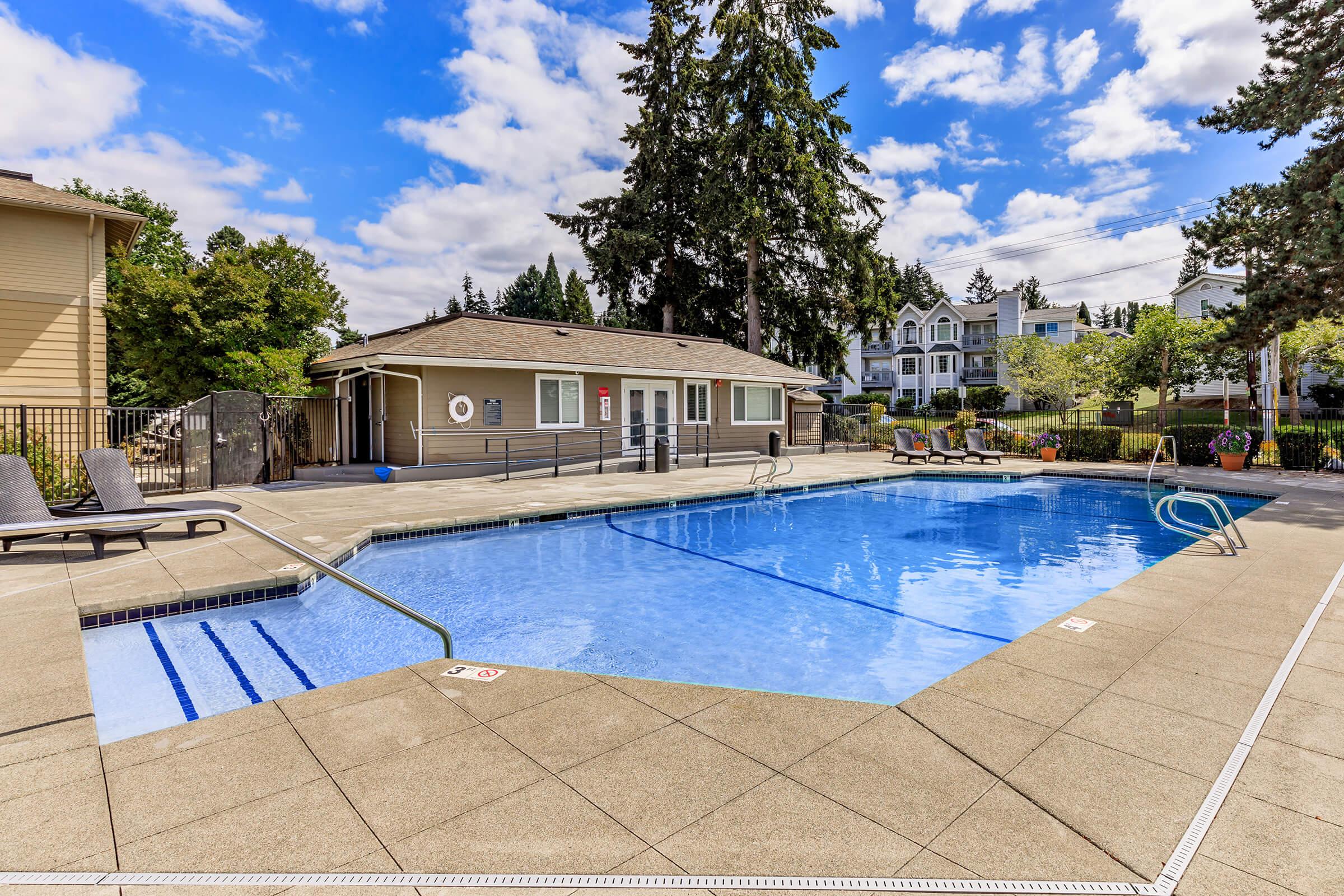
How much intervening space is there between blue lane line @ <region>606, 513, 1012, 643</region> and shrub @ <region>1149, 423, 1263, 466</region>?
15341 millimetres

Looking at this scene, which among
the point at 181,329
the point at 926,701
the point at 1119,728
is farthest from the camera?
the point at 181,329

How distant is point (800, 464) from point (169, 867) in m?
18.0

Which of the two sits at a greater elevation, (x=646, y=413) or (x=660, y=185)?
(x=660, y=185)

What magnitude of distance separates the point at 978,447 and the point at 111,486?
19436 mm

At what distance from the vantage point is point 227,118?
17.0 meters

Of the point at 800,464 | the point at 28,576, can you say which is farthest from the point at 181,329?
the point at 800,464

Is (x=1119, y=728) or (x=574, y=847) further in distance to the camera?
(x=1119, y=728)

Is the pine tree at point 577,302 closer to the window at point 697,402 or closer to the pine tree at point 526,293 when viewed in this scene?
the pine tree at point 526,293

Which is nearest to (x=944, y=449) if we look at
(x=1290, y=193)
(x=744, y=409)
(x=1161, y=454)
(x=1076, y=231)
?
(x=1161, y=454)

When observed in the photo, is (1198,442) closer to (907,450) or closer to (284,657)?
(907,450)

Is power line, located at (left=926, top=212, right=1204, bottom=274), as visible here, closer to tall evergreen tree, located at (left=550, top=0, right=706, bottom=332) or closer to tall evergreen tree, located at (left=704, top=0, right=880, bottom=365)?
tall evergreen tree, located at (left=704, top=0, right=880, bottom=365)

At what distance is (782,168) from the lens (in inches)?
1012

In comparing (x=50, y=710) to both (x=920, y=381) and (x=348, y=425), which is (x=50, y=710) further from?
(x=920, y=381)

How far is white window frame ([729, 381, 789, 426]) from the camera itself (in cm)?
2184
